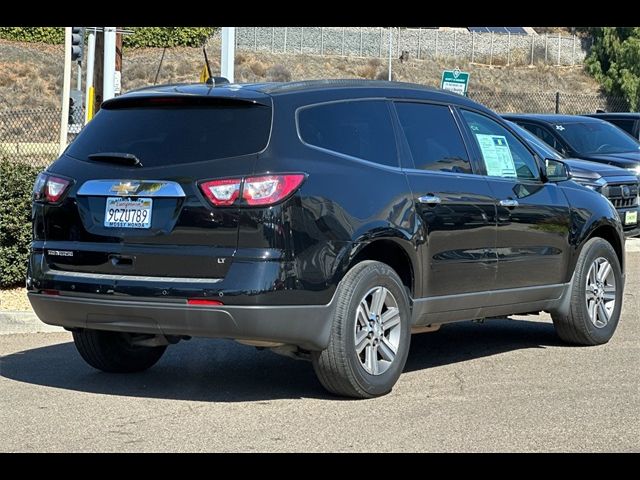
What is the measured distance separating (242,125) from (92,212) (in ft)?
3.29

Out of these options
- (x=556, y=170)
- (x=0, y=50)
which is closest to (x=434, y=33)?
(x=0, y=50)

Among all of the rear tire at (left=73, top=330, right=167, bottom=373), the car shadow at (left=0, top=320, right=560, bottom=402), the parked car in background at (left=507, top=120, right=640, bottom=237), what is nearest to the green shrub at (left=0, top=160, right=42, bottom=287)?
the car shadow at (left=0, top=320, right=560, bottom=402)

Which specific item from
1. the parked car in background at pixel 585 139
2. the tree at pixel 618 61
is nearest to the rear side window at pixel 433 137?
the parked car in background at pixel 585 139

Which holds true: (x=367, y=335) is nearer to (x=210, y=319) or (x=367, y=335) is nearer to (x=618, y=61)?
(x=210, y=319)

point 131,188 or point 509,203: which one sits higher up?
point 131,188

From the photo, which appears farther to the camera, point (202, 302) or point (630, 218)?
point (630, 218)

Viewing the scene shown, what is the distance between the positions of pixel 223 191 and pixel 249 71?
5016 centimetres

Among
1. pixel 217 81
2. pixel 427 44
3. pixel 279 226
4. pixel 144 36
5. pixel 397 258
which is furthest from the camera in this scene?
pixel 427 44

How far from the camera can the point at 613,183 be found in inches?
586

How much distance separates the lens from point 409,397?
7.36m

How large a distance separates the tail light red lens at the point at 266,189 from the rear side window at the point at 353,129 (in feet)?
1.43

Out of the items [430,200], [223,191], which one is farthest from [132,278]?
[430,200]

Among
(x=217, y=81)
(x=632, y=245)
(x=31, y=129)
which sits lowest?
(x=31, y=129)

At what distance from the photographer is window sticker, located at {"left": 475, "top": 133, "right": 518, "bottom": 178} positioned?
846 cm
